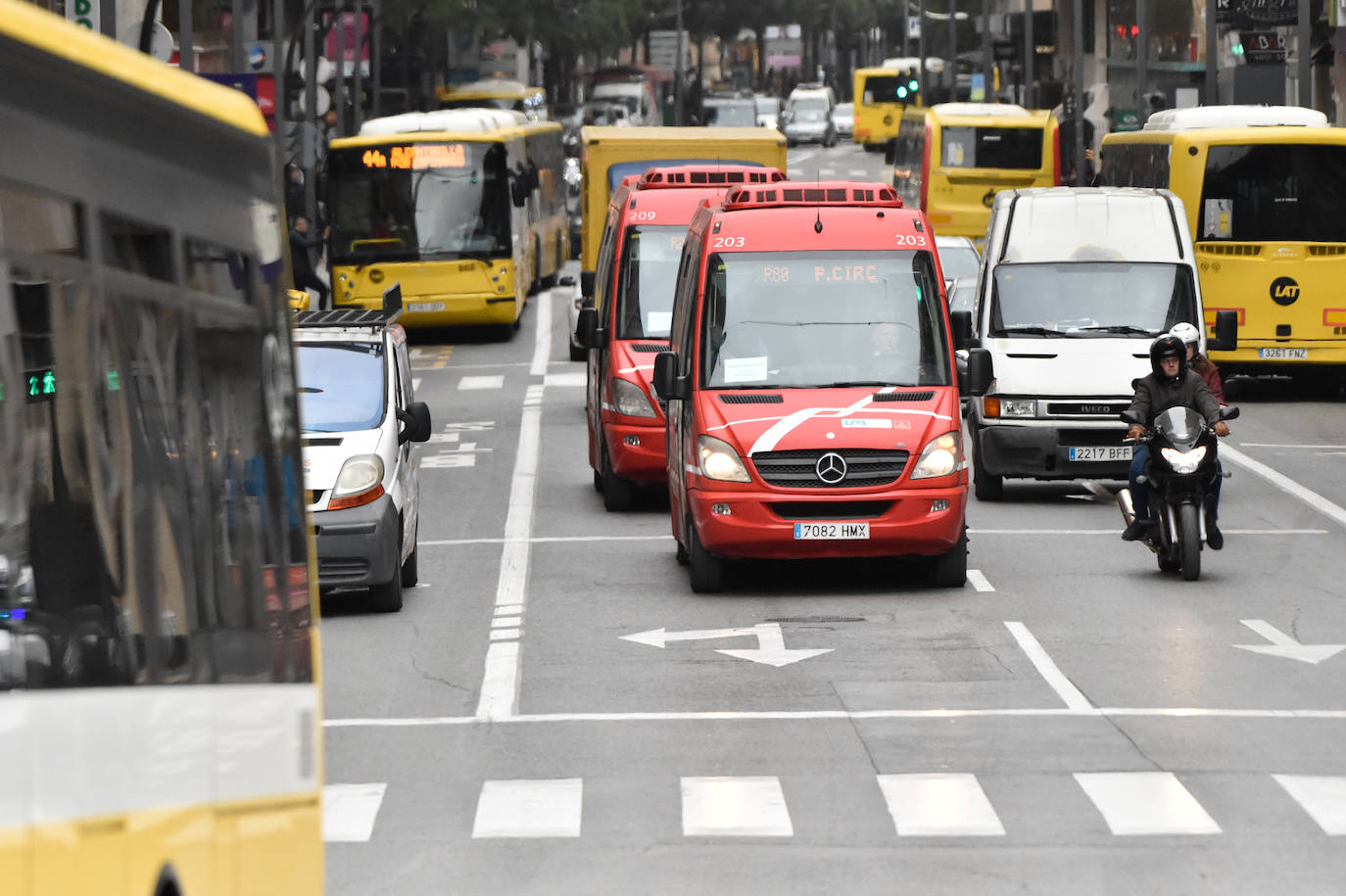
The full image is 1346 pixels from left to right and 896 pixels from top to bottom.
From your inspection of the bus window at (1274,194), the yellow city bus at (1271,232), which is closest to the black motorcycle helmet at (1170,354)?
the yellow city bus at (1271,232)

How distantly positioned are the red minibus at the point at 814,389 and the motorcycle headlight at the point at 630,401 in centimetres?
257

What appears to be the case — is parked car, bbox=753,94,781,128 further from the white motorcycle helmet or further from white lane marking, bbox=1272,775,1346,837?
white lane marking, bbox=1272,775,1346,837

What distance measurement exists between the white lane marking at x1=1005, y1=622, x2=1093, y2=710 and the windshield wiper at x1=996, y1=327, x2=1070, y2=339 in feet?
21.2

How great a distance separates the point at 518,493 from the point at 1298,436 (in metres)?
8.23

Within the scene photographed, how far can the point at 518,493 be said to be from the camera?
826 inches

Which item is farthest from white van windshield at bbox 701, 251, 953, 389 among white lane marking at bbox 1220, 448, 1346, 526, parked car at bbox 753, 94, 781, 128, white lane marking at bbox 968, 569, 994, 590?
parked car at bbox 753, 94, 781, 128

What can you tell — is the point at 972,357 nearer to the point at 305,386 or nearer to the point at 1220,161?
the point at 305,386

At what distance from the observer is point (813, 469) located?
49.3 feet

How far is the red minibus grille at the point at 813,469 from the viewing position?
15.0m

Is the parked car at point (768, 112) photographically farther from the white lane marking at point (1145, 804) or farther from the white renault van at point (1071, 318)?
the white lane marking at point (1145, 804)

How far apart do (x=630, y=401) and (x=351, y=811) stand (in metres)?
10.1


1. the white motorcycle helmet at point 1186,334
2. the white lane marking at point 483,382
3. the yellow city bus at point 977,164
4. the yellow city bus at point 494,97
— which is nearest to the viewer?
the white motorcycle helmet at point 1186,334

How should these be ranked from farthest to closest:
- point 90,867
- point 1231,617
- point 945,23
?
1. point 945,23
2. point 1231,617
3. point 90,867

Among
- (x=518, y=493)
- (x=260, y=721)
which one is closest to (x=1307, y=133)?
(x=518, y=493)
